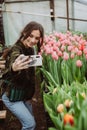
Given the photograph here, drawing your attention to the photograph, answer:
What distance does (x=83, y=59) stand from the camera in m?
3.18

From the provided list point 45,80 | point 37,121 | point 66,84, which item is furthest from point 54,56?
point 37,121

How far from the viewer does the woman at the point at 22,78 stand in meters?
2.79

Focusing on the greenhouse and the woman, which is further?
the woman

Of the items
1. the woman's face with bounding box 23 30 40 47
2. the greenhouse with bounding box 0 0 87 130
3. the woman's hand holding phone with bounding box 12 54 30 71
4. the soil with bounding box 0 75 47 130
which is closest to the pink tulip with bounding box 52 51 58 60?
the greenhouse with bounding box 0 0 87 130

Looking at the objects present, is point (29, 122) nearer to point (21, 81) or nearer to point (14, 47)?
point (21, 81)

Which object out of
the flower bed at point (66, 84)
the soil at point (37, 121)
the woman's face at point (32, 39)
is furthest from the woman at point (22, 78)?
the soil at point (37, 121)

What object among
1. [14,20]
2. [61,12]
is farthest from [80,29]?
[14,20]

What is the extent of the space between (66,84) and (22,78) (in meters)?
0.38

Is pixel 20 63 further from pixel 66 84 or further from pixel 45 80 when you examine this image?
pixel 45 80

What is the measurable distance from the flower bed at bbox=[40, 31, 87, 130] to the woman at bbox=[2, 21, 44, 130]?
0.64ft

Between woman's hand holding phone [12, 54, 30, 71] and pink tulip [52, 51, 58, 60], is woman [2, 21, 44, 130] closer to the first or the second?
woman's hand holding phone [12, 54, 30, 71]

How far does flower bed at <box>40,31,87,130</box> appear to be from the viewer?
1762mm

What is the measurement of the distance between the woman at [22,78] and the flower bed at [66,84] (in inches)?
7.6

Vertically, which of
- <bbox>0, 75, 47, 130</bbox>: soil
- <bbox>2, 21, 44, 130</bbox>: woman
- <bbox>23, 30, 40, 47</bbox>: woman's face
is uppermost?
<bbox>23, 30, 40, 47</bbox>: woman's face
